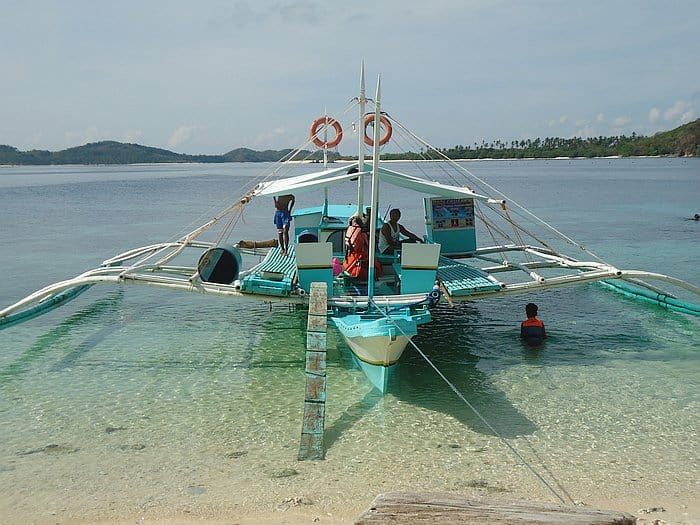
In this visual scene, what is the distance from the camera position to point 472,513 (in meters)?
4.21

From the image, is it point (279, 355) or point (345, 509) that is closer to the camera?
point (345, 509)

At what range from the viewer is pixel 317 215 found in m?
13.0

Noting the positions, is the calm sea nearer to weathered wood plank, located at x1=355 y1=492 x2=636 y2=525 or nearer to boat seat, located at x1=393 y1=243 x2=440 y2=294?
boat seat, located at x1=393 y1=243 x2=440 y2=294

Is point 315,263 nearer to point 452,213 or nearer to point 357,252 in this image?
point 357,252

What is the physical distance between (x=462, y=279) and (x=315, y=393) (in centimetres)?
392

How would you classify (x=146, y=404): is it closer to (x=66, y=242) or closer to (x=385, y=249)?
(x=385, y=249)

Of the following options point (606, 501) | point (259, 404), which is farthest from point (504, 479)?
point (259, 404)

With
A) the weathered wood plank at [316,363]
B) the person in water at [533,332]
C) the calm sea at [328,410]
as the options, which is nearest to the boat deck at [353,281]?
the calm sea at [328,410]

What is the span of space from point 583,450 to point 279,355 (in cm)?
526

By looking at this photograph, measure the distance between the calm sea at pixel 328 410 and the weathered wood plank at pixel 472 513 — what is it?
6.56 ft

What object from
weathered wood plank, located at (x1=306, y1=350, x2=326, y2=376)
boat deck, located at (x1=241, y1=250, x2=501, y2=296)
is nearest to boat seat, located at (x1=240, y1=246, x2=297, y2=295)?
boat deck, located at (x1=241, y1=250, x2=501, y2=296)

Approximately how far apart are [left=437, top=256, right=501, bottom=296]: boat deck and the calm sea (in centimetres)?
122

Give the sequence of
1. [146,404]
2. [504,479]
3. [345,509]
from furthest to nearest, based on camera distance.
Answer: [146,404], [504,479], [345,509]

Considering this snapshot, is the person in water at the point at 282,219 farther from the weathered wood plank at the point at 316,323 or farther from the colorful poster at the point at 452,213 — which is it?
the weathered wood plank at the point at 316,323
